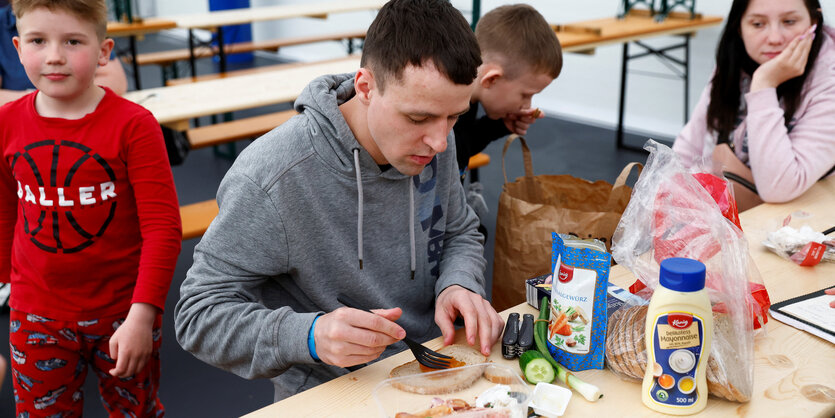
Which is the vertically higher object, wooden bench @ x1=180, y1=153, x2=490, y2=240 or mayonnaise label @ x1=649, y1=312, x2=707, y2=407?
mayonnaise label @ x1=649, y1=312, x2=707, y2=407

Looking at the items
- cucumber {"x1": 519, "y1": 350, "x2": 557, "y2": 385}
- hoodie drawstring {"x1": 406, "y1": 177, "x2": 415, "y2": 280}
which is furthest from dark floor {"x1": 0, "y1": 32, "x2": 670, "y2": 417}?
cucumber {"x1": 519, "y1": 350, "x2": 557, "y2": 385}

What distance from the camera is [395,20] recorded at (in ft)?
3.86

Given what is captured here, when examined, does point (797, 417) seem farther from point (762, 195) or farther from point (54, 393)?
point (54, 393)

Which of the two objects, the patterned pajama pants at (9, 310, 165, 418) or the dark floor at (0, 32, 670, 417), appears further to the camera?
the dark floor at (0, 32, 670, 417)

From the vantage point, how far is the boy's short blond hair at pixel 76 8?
1.55 m

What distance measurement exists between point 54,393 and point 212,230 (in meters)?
0.79

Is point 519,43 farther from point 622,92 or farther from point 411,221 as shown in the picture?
point 622,92

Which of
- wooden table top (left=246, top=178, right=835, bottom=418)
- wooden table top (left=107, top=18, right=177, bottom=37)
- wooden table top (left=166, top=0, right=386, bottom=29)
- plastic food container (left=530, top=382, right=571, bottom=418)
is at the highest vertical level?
wooden table top (left=166, top=0, right=386, bottom=29)

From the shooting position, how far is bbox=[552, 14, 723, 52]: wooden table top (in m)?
4.50

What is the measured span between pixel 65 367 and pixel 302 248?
0.80m

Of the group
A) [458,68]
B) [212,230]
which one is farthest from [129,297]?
[458,68]

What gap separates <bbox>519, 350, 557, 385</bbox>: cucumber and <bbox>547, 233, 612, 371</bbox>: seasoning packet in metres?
0.04

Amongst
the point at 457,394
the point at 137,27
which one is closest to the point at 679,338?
the point at 457,394

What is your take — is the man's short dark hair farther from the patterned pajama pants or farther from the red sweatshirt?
the patterned pajama pants
